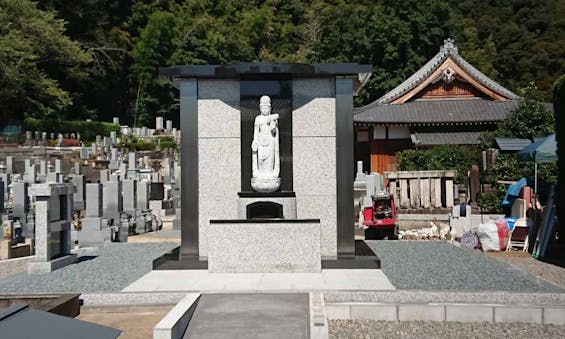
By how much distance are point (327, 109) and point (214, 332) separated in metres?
4.59

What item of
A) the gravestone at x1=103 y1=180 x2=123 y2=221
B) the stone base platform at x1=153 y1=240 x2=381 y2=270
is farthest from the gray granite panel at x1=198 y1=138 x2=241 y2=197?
the gravestone at x1=103 y1=180 x2=123 y2=221

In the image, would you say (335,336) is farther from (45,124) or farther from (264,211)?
(45,124)

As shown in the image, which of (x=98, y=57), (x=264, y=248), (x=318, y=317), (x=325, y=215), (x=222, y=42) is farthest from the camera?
(x=222, y=42)

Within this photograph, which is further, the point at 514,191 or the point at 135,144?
the point at 135,144

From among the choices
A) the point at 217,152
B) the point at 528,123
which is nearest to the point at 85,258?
the point at 217,152

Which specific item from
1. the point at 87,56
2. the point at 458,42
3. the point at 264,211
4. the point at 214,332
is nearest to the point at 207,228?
the point at 264,211

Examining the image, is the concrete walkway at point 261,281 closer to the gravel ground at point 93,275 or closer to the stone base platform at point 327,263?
the stone base platform at point 327,263

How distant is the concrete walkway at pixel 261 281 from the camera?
6750 mm

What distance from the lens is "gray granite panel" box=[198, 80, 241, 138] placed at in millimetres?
8867

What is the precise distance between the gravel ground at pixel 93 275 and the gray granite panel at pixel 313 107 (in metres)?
3.45

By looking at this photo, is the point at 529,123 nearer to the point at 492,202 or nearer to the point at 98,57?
the point at 492,202

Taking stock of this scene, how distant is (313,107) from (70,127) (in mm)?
35625

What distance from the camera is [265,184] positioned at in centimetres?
Answer: 865

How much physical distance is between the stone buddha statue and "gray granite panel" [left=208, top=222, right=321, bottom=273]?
97 centimetres
